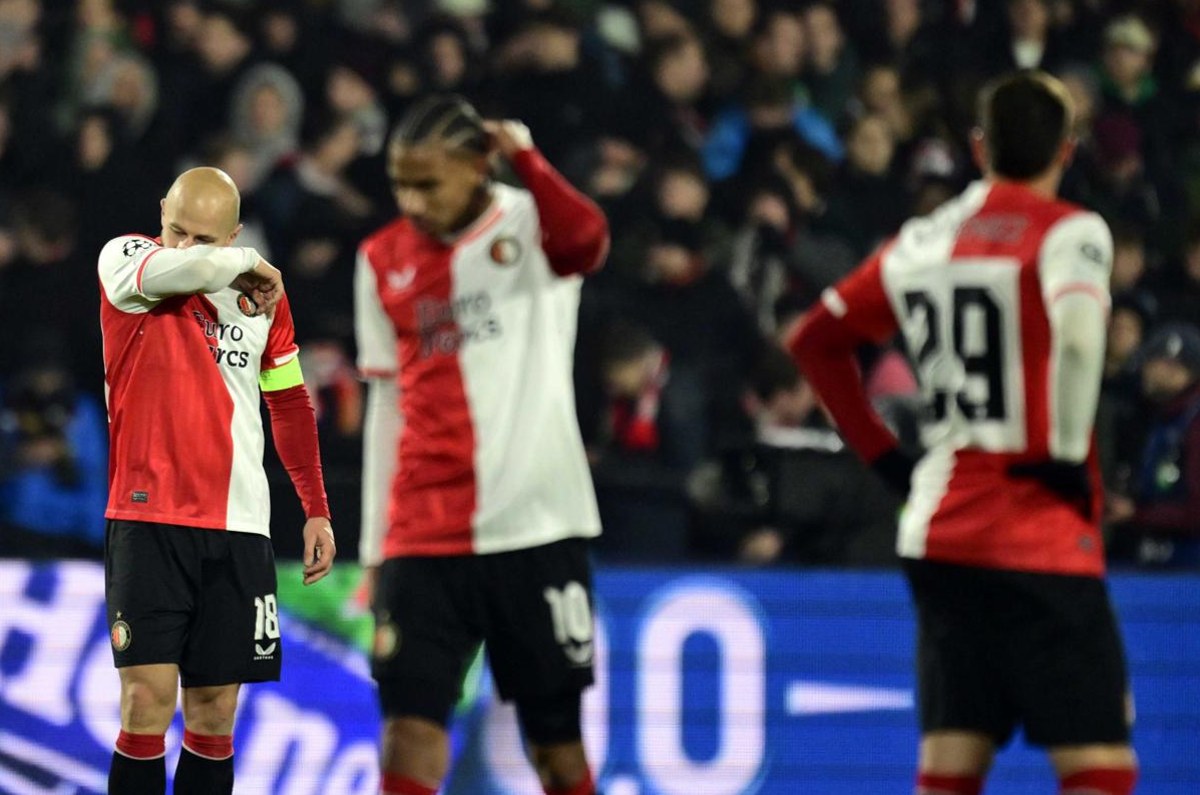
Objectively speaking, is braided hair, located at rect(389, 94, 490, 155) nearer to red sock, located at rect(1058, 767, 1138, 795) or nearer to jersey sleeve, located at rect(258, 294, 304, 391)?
jersey sleeve, located at rect(258, 294, 304, 391)

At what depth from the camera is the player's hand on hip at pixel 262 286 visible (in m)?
5.02

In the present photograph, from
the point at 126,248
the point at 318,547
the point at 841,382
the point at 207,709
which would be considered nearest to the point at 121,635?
the point at 207,709

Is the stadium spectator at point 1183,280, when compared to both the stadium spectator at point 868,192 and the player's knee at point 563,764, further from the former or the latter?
the player's knee at point 563,764

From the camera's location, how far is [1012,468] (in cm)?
415

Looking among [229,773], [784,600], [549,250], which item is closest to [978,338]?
[549,250]

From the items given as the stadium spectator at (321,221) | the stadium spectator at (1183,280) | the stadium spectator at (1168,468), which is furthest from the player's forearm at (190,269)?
the stadium spectator at (1183,280)

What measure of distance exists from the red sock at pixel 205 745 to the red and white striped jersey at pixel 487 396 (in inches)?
25.7

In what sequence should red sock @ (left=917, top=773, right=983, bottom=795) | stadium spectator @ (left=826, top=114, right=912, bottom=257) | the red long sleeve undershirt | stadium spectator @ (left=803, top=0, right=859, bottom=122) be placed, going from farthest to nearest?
1. stadium spectator @ (left=803, top=0, right=859, bottom=122)
2. stadium spectator @ (left=826, top=114, right=912, bottom=257)
3. the red long sleeve undershirt
4. red sock @ (left=917, top=773, right=983, bottom=795)

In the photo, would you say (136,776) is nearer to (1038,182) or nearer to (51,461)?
(1038,182)

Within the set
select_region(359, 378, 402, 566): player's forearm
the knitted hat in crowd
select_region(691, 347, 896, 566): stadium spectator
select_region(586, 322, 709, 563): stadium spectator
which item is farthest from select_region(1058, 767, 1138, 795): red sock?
the knitted hat in crowd

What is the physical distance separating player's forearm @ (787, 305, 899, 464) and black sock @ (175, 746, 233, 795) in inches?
73.3

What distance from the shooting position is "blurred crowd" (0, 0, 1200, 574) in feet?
25.4

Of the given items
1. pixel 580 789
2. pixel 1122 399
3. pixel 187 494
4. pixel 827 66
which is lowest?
pixel 580 789

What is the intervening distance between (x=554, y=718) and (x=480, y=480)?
0.62 meters
